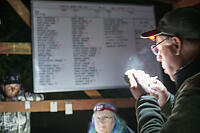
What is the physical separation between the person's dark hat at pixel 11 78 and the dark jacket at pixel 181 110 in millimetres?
1837

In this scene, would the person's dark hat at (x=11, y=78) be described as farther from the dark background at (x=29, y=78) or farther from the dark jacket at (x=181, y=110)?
the dark jacket at (x=181, y=110)

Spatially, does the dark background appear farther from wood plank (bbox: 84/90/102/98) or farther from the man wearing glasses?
the man wearing glasses

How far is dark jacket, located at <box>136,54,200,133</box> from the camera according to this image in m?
0.99

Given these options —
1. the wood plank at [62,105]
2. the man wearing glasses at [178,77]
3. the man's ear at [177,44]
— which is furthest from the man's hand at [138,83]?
the wood plank at [62,105]

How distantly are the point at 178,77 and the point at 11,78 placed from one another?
2.00 metres

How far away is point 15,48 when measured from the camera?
2.82 meters

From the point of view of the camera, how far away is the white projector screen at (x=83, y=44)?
286 cm

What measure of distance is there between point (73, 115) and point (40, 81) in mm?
530

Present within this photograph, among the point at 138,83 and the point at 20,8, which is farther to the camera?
the point at 20,8

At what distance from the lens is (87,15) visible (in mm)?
3051

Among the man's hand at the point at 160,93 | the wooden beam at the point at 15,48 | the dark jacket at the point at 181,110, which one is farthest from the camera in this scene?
the wooden beam at the point at 15,48

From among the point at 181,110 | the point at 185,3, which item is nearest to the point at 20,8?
the point at 185,3

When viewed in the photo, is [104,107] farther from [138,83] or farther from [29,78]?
[138,83]

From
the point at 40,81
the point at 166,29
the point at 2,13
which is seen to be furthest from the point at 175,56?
the point at 2,13
